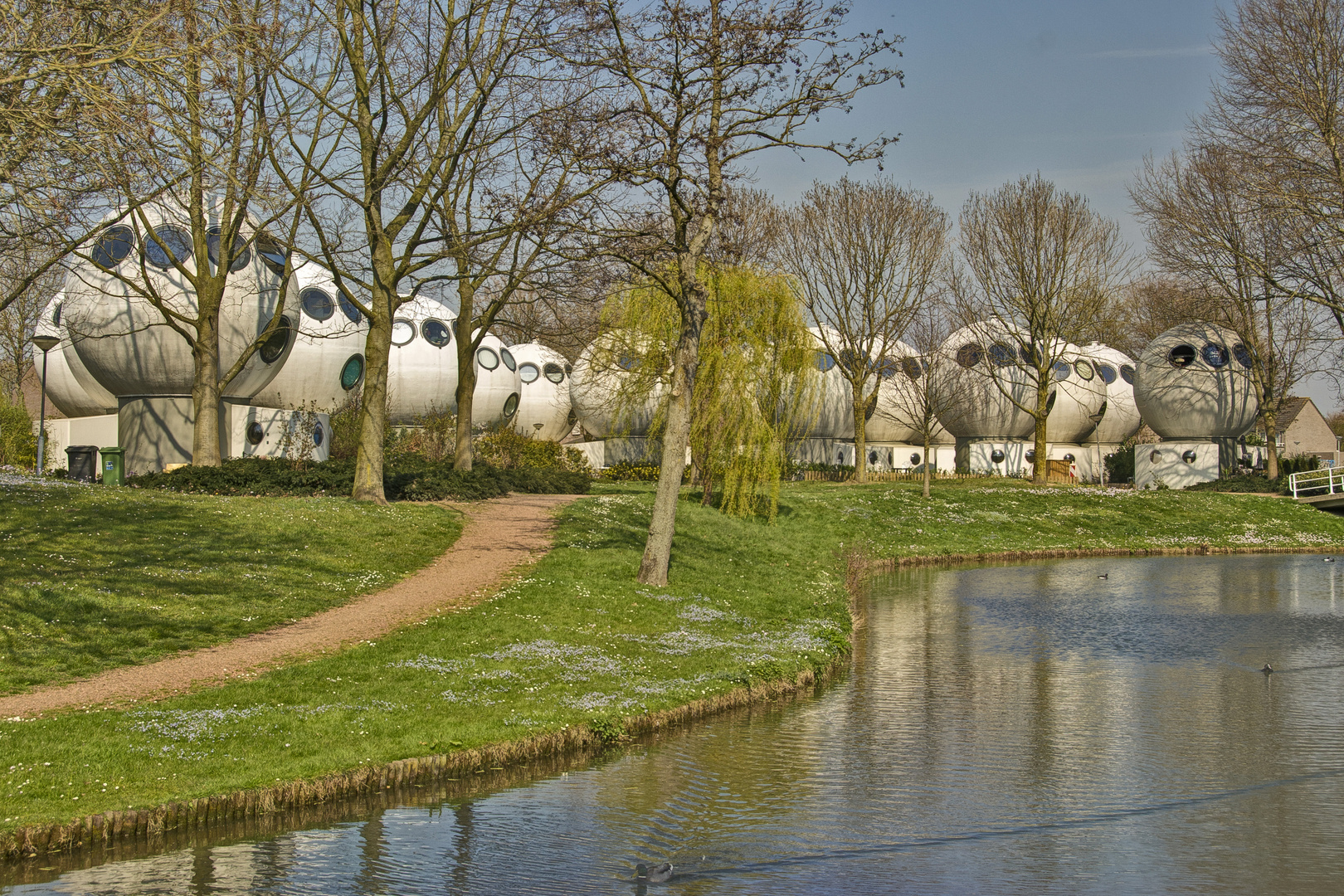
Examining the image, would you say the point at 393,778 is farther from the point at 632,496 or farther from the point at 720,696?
the point at 632,496

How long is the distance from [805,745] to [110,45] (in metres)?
9.69

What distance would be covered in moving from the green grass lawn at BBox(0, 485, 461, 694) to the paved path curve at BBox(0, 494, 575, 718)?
0.32 meters

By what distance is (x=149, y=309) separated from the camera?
28.5 m

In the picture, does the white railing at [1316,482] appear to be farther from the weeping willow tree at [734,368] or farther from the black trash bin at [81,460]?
the black trash bin at [81,460]

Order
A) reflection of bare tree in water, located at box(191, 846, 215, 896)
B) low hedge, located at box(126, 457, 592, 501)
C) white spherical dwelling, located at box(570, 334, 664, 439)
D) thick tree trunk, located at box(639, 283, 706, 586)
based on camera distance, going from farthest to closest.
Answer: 1. white spherical dwelling, located at box(570, 334, 664, 439)
2. low hedge, located at box(126, 457, 592, 501)
3. thick tree trunk, located at box(639, 283, 706, 586)
4. reflection of bare tree in water, located at box(191, 846, 215, 896)

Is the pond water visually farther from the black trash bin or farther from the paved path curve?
the black trash bin

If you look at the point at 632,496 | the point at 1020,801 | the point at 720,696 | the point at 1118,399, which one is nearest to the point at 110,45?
the point at 720,696

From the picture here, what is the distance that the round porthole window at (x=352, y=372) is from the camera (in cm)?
3847

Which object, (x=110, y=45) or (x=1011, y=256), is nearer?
(x=110, y=45)

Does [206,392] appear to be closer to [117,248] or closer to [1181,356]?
[117,248]

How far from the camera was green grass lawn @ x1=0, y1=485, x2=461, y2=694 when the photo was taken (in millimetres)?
12250

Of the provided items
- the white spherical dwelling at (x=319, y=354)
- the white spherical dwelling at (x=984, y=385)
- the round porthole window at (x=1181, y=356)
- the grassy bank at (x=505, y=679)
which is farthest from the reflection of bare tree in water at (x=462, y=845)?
the round porthole window at (x=1181, y=356)

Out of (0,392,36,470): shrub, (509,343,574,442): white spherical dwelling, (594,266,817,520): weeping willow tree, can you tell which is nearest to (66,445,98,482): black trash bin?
(0,392,36,470): shrub

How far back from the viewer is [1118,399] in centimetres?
5459
